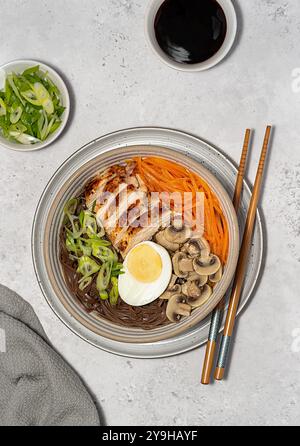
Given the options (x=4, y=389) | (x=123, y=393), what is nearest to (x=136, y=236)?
(x=123, y=393)

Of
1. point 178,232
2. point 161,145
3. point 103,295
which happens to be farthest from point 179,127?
point 103,295

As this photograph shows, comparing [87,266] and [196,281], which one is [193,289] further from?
[87,266]

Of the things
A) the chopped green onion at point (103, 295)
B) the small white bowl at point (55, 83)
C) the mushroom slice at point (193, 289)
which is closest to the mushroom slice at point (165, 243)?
the mushroom slice at point (193, 289)

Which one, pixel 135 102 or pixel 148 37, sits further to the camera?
pixel 135 102

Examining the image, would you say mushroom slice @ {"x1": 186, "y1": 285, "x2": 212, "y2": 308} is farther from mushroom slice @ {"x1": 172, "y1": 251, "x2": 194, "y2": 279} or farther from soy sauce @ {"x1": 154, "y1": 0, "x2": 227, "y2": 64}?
soy sauce @ {"x1": 154, "y1": 0, "x2": 227, "y2": 64}

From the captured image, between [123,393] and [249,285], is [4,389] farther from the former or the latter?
[249,285]
